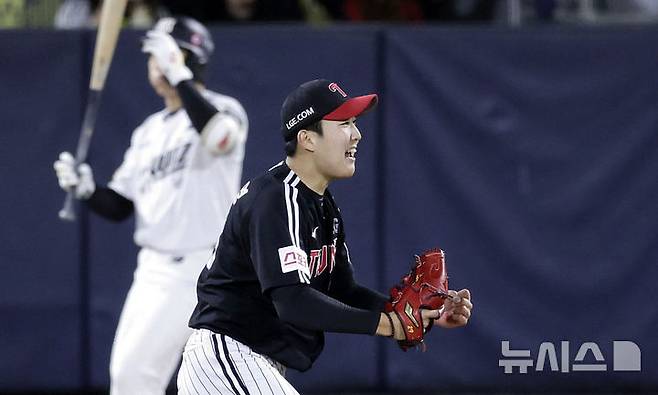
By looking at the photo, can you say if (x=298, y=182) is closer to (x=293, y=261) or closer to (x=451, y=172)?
(x=293, y=261)

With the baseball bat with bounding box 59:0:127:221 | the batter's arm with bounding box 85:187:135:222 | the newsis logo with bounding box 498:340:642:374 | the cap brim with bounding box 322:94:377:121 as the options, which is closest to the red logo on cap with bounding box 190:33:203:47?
the baseball bat with bounding box 59:0:127:221

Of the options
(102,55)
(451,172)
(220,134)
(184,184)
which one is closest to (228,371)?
(220,134)

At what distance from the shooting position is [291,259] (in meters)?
3.86

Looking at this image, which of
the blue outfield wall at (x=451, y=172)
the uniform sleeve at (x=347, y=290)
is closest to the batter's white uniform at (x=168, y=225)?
the uniform sleeve at (x=347, y=290)

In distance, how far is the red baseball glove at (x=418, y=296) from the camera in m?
3.91

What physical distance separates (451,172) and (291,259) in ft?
12.6

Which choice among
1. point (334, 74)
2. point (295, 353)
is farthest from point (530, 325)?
point (295, 353)

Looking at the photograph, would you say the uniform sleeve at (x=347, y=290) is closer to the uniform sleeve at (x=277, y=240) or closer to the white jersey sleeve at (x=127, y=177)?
the uniform sleeve at (x=277, y=240)

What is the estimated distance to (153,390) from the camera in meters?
5.52

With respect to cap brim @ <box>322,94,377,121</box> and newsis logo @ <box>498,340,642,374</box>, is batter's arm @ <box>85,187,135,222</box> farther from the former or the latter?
cap brim @ <box>322,94,377,121</box>

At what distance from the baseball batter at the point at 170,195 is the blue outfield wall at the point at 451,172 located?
138 centimetres

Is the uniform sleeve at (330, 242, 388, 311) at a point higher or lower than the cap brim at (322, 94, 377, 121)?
lower

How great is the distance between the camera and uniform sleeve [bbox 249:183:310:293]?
3.85m

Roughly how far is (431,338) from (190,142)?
2266 millimetres
